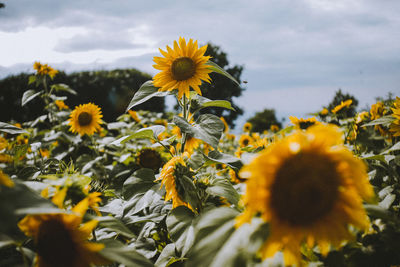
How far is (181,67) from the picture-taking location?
1.54m

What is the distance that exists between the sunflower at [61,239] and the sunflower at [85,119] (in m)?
2.42

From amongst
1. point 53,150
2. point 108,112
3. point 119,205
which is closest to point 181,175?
point 119,205

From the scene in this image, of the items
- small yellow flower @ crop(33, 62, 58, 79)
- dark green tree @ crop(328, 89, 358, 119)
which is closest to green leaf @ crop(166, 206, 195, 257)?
dark green tree @ crop(328, 89, 358, 119)

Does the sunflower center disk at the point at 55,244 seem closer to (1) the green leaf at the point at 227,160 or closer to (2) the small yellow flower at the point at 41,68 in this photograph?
(1) the green leaf at the point at 227,160

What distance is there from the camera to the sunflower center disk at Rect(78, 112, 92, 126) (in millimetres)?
2996

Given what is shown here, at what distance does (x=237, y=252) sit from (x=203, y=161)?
0.74 m

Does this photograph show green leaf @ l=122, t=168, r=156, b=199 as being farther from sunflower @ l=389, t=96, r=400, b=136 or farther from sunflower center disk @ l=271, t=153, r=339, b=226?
sunflower @ l=389, t=96, r=400, b=136

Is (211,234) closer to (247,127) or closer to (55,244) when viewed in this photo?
(55,244)

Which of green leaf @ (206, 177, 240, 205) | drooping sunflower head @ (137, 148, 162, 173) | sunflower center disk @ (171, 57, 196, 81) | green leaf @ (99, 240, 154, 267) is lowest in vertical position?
drooping sunflower head @ (137, 148, 162, 173)

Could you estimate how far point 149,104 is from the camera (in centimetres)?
980

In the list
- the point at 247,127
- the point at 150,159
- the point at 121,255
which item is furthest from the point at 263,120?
the point at 121,255

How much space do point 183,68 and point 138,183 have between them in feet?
2.55

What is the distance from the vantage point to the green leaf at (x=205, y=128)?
1.13 metres

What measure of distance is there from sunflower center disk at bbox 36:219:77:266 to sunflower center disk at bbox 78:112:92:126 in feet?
8.27
